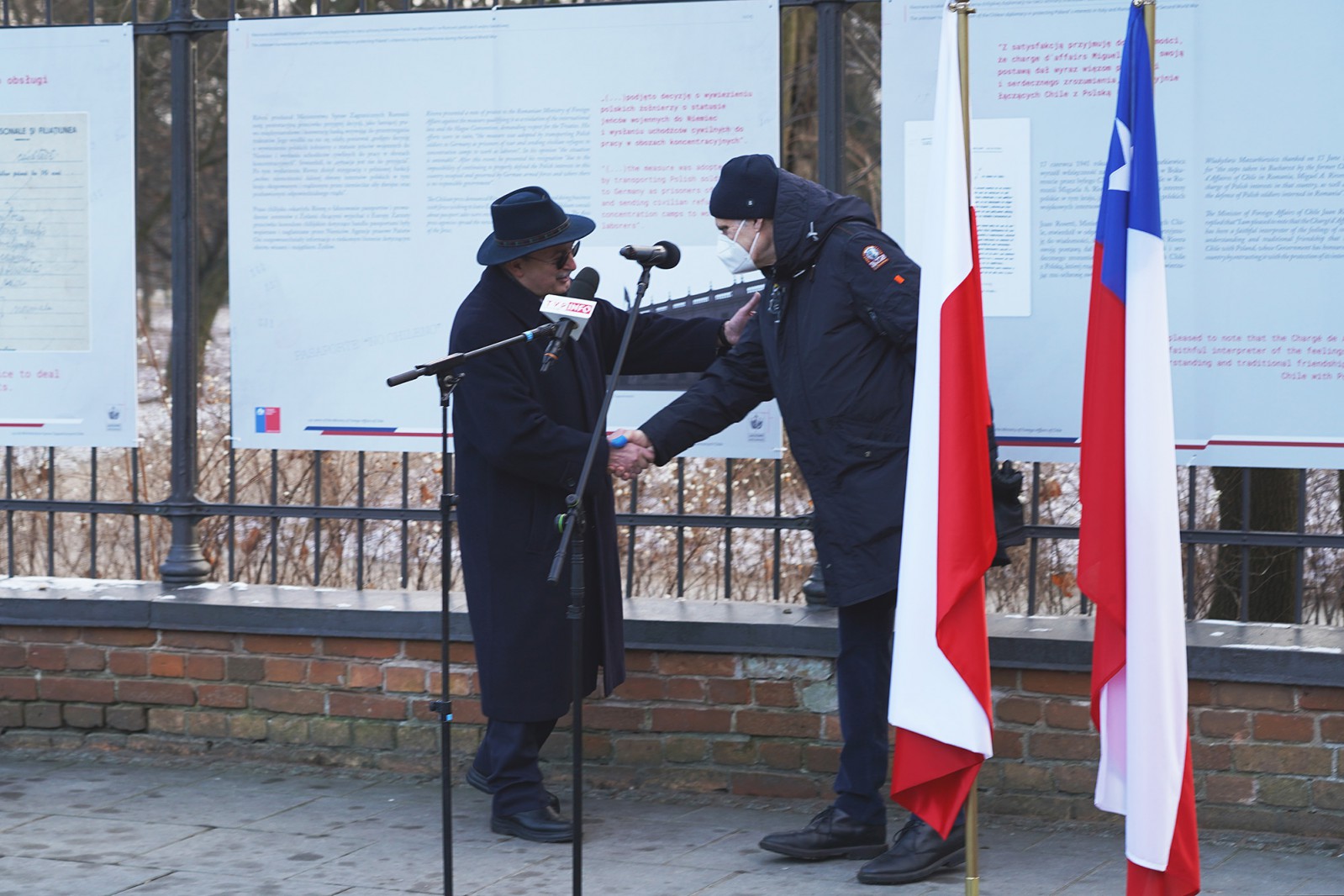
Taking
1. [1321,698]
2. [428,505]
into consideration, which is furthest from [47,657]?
[1321,698]

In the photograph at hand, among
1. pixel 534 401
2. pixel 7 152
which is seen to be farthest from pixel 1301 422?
pixel 7 152

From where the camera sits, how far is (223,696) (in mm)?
6328

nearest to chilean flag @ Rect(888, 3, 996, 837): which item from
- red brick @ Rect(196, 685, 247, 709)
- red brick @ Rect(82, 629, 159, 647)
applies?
red brick @ Rect(196, 685, 247, 709)

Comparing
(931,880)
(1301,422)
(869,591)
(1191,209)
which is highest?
(1191,209)

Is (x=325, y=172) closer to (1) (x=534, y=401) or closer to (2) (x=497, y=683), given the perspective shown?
(1) (x=534, y=401)

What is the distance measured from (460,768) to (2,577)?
2.35 meters

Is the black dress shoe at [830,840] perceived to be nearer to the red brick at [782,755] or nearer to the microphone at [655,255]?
the red brick at [782,755]

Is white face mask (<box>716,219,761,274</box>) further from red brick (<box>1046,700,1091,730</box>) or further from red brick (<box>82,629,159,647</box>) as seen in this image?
red brick (<box>82,629,159,647</box>)

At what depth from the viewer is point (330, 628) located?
20.1 ft

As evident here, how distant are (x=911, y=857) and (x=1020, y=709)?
831 mm

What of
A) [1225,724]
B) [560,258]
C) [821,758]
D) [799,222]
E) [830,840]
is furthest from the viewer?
[821,758]

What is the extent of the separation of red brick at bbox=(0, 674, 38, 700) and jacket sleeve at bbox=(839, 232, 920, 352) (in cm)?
380

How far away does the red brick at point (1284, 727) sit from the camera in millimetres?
5121

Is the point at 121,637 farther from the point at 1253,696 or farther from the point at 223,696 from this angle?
the point at 1253,696
